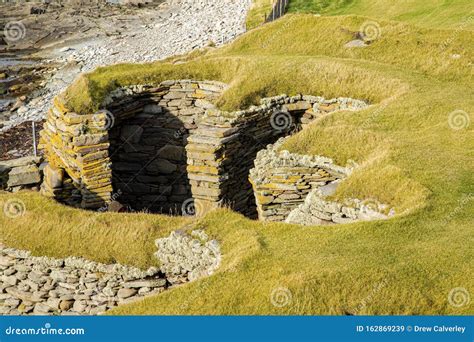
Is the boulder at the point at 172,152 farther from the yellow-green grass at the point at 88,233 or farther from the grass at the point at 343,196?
the yellow-green grass at the point at 88,233

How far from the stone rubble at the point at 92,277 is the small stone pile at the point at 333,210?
9.69ft

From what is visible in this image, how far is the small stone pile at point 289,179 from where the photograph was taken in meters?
17.7

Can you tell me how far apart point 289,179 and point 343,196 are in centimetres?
291

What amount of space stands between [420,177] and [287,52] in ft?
42.6

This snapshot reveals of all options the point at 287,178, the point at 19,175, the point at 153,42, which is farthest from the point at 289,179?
the point at 153,42

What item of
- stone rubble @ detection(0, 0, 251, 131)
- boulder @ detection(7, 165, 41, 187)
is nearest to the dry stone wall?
boulder @ detection(7, 165, 41, 187)

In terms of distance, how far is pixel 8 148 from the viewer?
115ft

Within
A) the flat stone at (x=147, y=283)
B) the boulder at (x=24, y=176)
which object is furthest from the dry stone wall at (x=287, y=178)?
the boulder at (x=24, y=176)

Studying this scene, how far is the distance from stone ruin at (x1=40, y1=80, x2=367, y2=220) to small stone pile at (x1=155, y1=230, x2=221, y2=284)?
4.29 meters

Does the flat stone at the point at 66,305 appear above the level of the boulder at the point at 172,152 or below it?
above

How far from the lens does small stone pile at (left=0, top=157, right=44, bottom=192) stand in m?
21.3

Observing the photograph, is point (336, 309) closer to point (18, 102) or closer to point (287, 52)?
point (287, 52)

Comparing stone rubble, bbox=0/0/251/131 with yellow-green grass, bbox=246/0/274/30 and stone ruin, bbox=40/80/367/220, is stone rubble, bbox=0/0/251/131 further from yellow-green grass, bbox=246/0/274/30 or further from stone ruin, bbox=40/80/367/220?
stone ruin, bbox=40/80/367/220

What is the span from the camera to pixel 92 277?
14.3 meters
